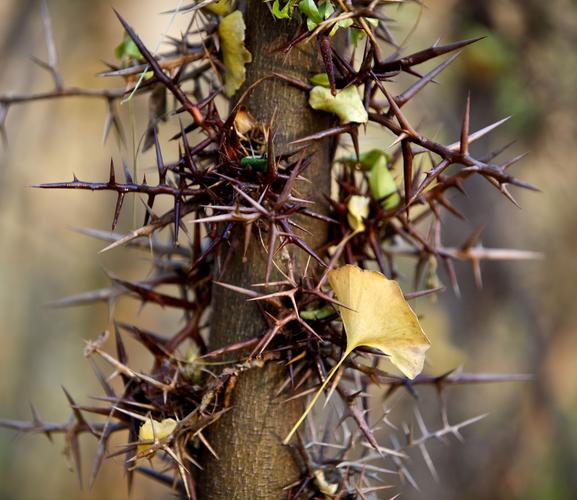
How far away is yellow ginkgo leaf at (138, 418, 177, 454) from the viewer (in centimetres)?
66

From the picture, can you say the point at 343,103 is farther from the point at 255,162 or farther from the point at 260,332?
the point at 260,332

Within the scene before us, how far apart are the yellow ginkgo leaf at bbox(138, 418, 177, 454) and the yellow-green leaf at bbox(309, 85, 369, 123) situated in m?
0.36

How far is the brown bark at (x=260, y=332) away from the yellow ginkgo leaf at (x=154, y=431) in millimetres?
62

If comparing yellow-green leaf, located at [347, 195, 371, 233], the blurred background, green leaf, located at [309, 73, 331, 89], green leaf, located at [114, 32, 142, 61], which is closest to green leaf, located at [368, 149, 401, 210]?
yellow-green leaf, located at [347, 195, 371, 233]

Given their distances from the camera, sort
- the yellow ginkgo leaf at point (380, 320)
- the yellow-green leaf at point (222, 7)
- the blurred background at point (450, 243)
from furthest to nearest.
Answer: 1. the blurred background at point (450, 243)
2. the yellow-green leaf at point (222, 7)
3. the yellow ginkgo leaf at point (380, 320)

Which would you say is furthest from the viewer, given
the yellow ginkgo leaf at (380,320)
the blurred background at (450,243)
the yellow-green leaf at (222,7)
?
the blurred background at (450,243)

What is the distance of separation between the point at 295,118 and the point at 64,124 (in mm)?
2995

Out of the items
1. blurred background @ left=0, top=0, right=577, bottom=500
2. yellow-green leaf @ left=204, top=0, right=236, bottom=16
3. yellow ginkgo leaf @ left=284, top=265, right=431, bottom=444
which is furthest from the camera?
blurred background @ left=0, top=0, right=577, bottom=500

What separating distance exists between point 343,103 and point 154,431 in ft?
1.28

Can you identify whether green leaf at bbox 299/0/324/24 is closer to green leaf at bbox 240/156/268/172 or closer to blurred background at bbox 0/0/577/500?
green leaf at bbox 240/156/268/172

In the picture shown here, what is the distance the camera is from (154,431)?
0.66 m

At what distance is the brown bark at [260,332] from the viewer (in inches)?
27.3

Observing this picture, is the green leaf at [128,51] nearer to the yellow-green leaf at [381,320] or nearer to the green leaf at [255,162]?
the green leaf at [255,162]

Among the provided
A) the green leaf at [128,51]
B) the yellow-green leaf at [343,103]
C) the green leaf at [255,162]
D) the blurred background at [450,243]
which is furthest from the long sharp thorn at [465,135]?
the blurred background at [450,243]
